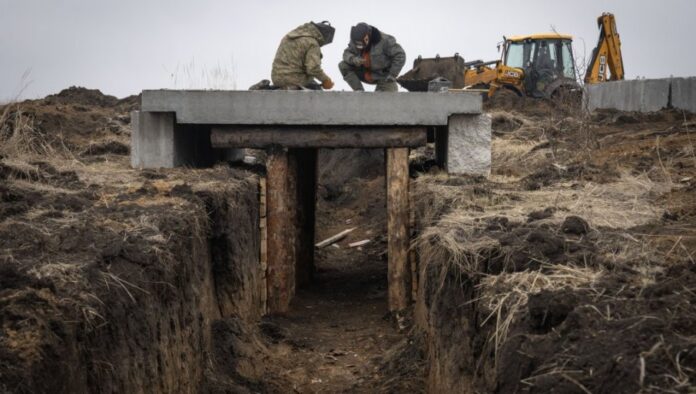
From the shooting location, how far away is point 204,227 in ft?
26.1

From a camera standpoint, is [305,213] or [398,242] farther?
[305,213]

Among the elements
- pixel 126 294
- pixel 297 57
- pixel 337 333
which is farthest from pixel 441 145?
pixel 126 294

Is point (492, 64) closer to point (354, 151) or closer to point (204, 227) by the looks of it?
point (354, 151)

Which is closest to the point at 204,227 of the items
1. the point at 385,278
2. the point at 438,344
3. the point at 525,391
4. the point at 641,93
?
the point at 438,344

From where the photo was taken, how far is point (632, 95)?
1617 cm

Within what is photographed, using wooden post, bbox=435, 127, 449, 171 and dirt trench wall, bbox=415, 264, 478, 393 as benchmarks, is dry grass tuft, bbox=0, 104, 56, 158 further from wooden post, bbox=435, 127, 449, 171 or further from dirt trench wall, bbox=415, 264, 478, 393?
wooden post, bbox=435, 127, 449, 171

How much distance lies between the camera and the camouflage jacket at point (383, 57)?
12.7 metres

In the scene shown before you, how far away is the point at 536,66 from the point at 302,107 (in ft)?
45.9

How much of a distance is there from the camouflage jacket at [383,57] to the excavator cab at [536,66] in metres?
10.8

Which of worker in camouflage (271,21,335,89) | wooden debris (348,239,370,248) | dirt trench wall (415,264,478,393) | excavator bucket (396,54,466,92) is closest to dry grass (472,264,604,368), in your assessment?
dirt trench wall (415,264,478,393)

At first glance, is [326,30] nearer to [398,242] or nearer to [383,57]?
[383,57]

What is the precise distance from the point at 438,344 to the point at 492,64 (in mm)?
17822

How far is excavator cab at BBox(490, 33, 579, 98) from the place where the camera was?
22828 millimetres

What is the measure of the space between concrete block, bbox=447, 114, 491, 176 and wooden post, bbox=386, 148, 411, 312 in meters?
0.67
